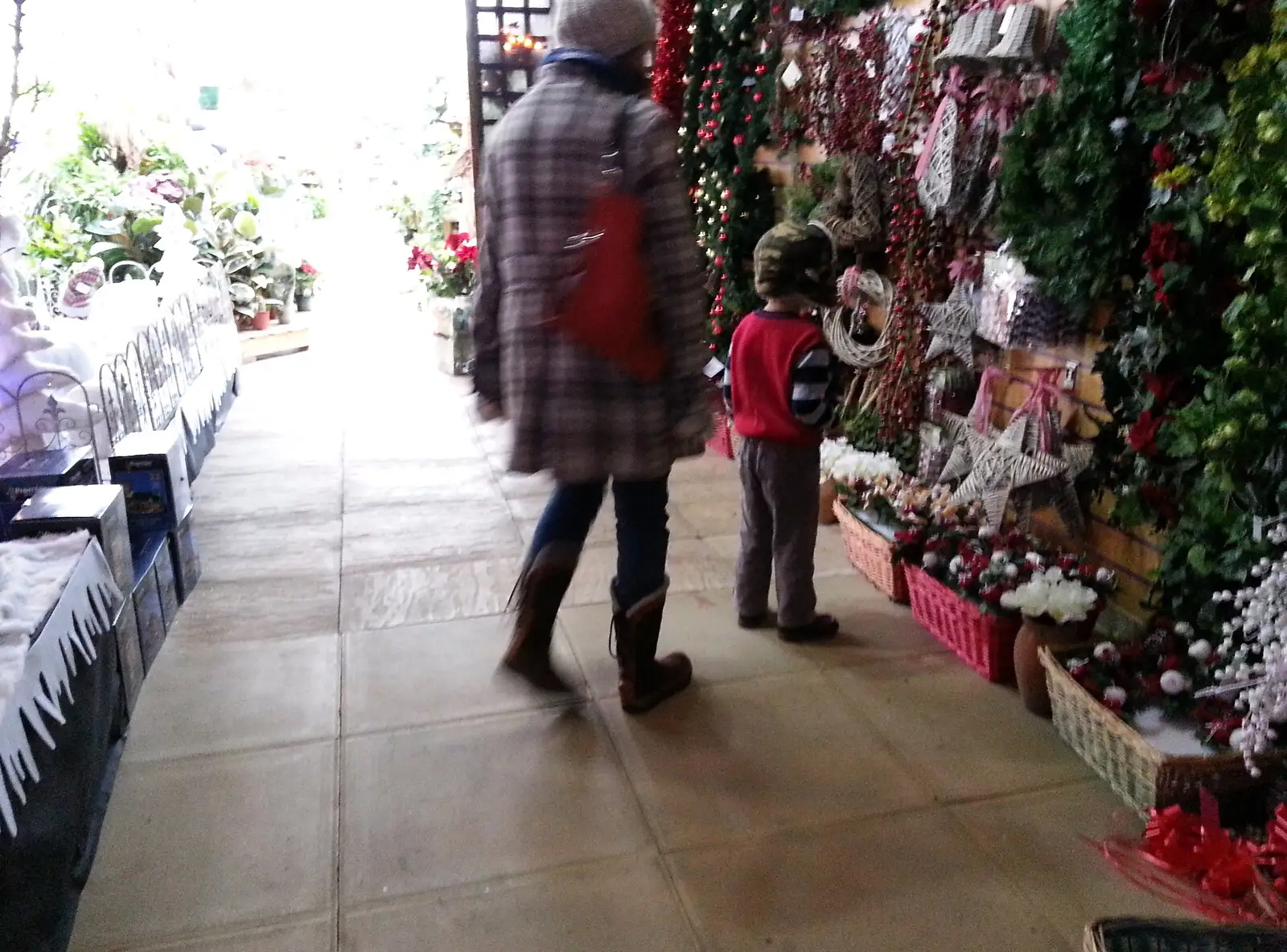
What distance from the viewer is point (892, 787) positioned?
202cm

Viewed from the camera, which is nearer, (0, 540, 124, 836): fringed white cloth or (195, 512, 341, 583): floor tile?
(0, 540, 124, 836): fringed white cloth

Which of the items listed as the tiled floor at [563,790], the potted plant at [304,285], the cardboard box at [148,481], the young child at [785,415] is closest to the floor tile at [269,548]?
the tiled floor at [563,790]

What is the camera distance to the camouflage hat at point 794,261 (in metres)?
2.30

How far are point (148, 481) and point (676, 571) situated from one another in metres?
1.48

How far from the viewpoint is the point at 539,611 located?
217 centimetres

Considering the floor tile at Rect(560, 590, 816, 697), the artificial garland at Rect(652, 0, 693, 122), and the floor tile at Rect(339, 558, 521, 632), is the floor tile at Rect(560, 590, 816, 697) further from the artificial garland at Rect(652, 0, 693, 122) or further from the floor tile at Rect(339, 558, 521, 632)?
the artificial garland at Rect(652, 0, 693, 122)

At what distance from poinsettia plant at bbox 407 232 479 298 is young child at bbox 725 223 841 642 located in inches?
145

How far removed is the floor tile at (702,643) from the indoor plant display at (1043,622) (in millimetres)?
499

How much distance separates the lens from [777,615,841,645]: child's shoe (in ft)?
→ 8.54

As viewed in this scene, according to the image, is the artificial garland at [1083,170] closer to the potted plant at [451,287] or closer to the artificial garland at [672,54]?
Answer: the artificial garland at [672,54]

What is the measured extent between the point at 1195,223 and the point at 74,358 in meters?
3.04

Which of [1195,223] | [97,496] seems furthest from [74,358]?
[1195,223]

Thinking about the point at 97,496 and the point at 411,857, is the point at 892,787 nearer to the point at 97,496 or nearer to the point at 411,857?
the point at 411,857

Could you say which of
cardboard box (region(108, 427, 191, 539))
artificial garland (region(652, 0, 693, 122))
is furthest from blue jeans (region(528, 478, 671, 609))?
artificial garland (region(652, 0, 693, 122))
